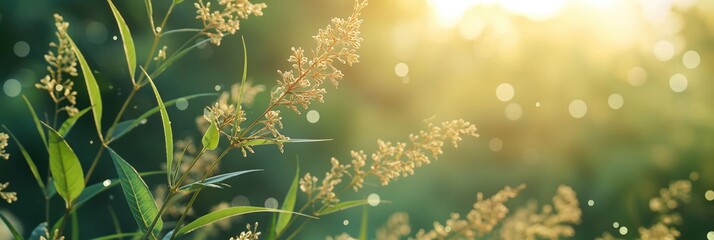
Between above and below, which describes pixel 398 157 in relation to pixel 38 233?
above

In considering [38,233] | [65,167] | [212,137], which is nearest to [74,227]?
[38,233]

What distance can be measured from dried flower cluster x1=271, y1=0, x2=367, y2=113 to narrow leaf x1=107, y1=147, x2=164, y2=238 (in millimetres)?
142

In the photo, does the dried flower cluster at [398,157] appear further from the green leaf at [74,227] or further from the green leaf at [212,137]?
the green leaf at [74,227]

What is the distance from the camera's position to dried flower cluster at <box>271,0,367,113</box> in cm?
61

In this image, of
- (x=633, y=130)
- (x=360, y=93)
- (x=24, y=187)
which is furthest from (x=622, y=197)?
(x=24, y=187)

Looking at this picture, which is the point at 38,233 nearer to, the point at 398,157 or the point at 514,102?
the point at 398,157

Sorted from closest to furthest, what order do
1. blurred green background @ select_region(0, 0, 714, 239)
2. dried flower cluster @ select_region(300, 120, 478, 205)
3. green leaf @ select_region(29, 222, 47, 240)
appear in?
dried flower cluster @ select_region(300, 120, 478, 205), green leaf @ select_region(29, 222, 47, 240), blurred green background @ select_region(0, 0, 714, 239)

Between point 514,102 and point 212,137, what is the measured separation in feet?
13.7

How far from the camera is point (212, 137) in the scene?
61cm

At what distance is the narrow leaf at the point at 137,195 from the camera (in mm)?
649

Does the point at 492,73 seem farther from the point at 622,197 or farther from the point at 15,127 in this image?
the point at 15,127

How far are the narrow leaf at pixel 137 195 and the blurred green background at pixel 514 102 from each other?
3274mm

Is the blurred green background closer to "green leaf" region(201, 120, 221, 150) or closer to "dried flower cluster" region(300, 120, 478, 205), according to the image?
"dried flower cluster" region(300, 120, 478, 205)

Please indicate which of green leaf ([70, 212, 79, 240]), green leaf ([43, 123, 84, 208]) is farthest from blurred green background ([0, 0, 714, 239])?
green leaf ([43, 123, 84, 208])
